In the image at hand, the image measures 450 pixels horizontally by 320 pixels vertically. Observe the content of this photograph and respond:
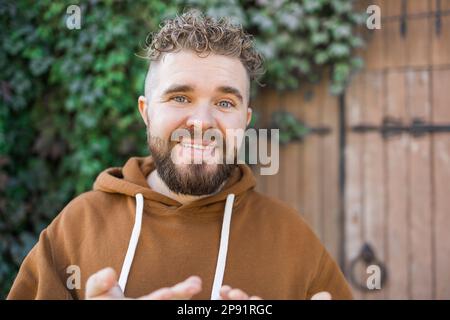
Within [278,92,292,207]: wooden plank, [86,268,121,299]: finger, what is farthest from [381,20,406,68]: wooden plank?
[86,268,121,299]: finger

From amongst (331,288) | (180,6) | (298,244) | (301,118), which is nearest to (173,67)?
(298,244)

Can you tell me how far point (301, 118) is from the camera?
10.1 feet

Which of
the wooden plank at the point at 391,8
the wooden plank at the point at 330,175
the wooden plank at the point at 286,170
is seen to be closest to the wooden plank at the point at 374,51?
the wooden plank at the point at 391,8

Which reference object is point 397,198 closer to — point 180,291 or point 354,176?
point 354,176

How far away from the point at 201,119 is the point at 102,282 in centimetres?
56

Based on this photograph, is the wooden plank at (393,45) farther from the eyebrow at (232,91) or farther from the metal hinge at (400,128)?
the eyebrow at (232,91)

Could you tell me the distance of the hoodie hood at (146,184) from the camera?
4.98 feet

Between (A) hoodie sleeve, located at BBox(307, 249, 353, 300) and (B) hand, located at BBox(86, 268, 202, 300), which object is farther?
(A) hoodie sleeve, located at BBox(307, 249, 353, 300)

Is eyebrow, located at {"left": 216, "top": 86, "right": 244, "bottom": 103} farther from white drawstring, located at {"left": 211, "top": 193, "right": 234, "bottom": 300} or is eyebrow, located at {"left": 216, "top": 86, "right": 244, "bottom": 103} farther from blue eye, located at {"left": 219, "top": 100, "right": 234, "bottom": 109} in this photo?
white drawstring, located at {"left": 211, "top": 193, "right": 234, "bottom": 300}

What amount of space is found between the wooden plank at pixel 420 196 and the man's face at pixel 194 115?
169 cm

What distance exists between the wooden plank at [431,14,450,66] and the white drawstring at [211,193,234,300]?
6.11ft

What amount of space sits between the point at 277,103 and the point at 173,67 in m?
1.76

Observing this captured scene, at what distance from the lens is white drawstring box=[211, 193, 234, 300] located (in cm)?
139
